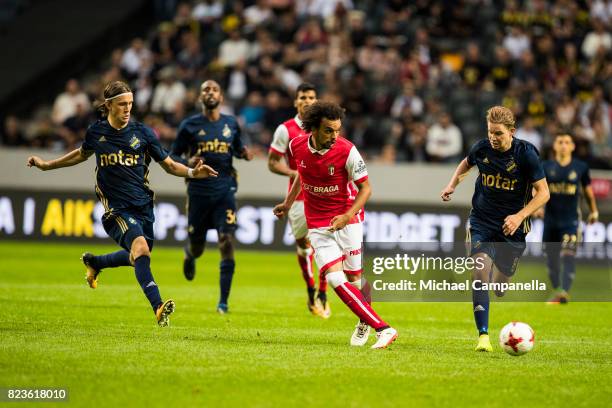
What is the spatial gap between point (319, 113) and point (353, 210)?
940mm

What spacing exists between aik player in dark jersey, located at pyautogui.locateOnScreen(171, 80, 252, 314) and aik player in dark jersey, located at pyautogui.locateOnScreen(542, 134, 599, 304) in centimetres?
514

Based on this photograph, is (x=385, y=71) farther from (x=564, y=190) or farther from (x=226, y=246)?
(x=226, y=246)

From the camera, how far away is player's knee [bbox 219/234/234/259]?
1399 centimetres

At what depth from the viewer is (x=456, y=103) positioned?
25.5 meters

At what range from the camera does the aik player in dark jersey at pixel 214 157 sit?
1416 centimetres

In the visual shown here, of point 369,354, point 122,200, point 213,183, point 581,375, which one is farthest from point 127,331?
point 581,375

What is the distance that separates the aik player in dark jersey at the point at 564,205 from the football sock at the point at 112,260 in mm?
7510

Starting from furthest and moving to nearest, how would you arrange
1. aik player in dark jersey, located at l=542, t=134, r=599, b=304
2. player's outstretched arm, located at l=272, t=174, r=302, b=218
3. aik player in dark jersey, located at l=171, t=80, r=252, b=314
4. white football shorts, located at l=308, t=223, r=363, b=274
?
aik player in dark jersey, located at l=542, t=134, r=599, b=304
aik player in dark jersey, located at l=171, t=80, r=252, b=314
player's outstretched arm, located at l=272, t=174, r=302, b=218
white football shorts, located at l=308, t=223, r=363, b=274

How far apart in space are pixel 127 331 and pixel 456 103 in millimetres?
15843

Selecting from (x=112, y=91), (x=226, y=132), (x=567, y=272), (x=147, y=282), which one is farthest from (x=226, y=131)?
(x=567, y=272)

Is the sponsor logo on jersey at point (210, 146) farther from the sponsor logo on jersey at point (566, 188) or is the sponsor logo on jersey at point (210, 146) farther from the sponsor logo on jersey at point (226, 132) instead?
the sponsor logo on jersey at point (566, 188)

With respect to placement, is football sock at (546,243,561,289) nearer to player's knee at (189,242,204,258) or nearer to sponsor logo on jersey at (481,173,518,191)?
player's knee at (189,242,204,258)

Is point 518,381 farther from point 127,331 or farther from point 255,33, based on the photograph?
point 255,33

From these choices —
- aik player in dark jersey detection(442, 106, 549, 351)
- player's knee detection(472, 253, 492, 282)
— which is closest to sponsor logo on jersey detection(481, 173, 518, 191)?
aik player in dark jersey detection(442, 106, 549, 351)
